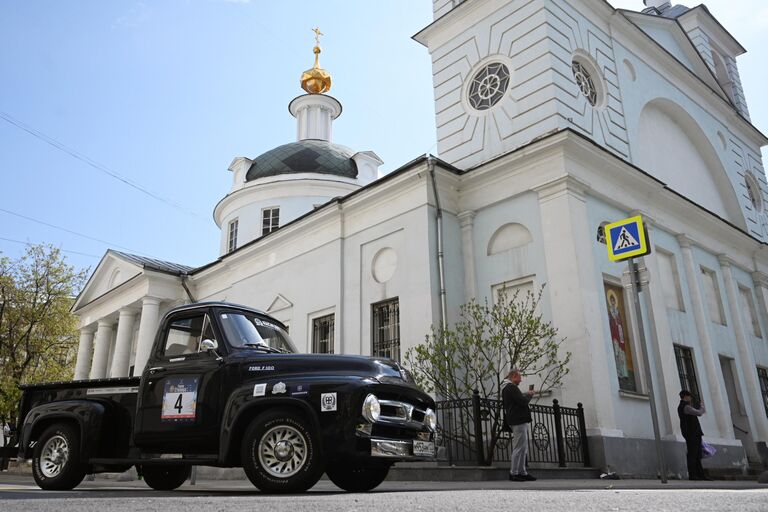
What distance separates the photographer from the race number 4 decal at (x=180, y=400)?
6.87 meters

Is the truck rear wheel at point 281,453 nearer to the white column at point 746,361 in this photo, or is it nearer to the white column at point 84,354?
the white column at point 746,361

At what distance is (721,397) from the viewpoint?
658 inches

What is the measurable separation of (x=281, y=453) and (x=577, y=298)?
9.16m

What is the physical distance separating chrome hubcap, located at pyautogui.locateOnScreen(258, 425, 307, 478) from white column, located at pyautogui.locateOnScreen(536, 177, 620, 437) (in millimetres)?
8503

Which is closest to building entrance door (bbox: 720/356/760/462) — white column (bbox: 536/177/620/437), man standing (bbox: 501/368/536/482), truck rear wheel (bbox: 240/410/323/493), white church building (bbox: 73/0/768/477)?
white church building (bbox: 73/0/768/477)

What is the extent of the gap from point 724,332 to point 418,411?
15.4 meters

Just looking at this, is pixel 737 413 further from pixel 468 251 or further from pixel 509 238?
pixel 468 251

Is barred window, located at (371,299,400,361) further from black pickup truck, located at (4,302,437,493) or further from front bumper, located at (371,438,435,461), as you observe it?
front bumper, located at (371,438,435,461)

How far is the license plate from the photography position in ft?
20.9

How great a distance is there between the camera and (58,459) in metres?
7.52

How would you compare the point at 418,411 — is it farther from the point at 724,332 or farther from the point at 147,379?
the point at 724,332

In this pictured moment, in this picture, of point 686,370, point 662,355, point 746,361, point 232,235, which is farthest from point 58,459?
point 232,235

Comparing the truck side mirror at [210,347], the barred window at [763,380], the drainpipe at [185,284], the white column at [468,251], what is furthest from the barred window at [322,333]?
the barred window at [763,380]

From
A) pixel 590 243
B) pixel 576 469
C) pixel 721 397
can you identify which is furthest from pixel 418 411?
pixel 721 397
